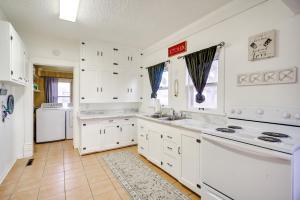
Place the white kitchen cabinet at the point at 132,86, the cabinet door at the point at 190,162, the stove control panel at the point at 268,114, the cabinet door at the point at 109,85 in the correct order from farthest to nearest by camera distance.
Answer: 1. the white kitchen cabinet at the point at 132,86
2. the cabinet door at the point at 109,85
3. the cabinet door at the point at 190,162
4. the stove control panel at the point at 268,114

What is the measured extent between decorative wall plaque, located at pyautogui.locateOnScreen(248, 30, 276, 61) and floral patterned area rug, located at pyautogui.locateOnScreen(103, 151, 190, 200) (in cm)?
201

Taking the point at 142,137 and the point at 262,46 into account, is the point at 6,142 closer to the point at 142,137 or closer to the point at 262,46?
the point at 142,137

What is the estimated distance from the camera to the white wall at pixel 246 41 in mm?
1617

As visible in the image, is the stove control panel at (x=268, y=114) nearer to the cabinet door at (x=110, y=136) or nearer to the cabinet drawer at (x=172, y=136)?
the cabinet drawer at (x=172, y=136)

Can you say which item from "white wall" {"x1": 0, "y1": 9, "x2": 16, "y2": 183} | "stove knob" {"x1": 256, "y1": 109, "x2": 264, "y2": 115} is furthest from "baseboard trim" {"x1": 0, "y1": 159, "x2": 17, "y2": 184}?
"stove knob" {"x1": 256, "y1": 109, "x2": 264, "y2": 115}

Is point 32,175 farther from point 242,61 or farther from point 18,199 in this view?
point 242,61

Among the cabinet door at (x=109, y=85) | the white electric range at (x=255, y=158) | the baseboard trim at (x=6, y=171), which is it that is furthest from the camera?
the cabinet door at (x=109, y=85)

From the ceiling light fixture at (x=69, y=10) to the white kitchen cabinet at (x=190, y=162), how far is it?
8.06 ft

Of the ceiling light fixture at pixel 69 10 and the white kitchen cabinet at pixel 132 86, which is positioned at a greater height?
the ceiling light fixture at pixel 69 10

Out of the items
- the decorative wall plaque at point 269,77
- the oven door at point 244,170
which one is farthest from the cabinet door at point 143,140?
the decorative wall plaque at point 269,77

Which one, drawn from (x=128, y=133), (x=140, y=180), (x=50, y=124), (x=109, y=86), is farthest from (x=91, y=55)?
(x=140, y=180)

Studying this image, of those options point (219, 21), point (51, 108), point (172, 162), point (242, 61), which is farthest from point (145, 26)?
point (51, 108)

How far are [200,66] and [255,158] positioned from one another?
5.40ft

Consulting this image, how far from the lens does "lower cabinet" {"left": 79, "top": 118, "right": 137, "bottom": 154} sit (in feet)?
11.4
